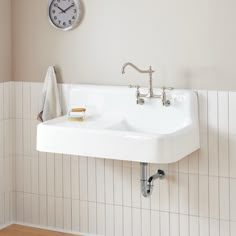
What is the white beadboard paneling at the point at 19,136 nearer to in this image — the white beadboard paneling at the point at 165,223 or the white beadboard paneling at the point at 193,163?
the white beadboard paneling at the point at 165,223

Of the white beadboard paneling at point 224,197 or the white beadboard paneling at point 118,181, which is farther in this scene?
the white beadboard paneling at point 118,181

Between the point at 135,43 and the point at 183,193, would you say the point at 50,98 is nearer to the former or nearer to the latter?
the point at 135,43

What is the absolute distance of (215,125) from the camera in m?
3.61

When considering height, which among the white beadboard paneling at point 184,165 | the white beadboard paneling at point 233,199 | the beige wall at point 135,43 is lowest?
the white beadboard paneling at point 233,199

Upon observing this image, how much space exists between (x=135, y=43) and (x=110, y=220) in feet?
3.76

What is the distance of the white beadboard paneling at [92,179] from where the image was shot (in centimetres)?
402

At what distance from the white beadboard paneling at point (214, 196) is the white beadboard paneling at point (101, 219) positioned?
0.74 m

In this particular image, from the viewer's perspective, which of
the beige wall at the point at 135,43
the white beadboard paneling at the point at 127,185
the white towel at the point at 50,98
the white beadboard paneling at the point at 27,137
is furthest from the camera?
the white beadboard paneling at the point at 27,137

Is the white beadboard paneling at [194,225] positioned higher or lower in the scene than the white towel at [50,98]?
lower

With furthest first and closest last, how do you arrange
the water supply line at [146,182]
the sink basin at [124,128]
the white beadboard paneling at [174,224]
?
the white beadboard paneling at [174,224] → the water supply line at [146,182] → the sink basin at [124,128]

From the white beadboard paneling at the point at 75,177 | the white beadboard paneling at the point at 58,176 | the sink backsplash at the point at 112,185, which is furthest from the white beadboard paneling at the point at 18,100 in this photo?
the white beadboard paneling at the point at 75,177

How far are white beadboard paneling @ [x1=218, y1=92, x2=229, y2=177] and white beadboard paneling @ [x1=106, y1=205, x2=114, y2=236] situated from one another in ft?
2.58

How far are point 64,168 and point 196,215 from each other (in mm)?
950

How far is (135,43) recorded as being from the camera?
381 cm
